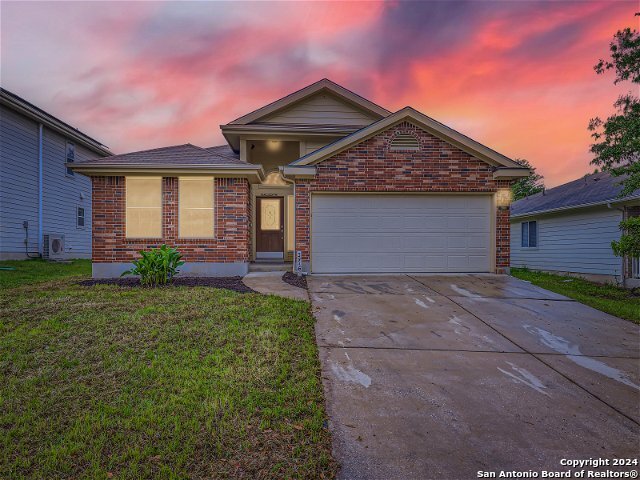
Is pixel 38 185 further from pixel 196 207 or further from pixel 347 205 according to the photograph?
pixel 347 205

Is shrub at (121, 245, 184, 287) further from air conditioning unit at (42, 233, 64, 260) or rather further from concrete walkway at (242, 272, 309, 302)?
air conditioning unit at (42, 233, 64, 260)

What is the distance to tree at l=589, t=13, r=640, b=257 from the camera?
988 centimetres

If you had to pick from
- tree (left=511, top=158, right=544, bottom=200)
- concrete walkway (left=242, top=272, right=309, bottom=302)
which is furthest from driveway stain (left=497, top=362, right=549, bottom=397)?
tree (left=511, top=158, right=544, bottom=200)

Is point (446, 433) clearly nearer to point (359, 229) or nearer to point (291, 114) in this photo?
point (359, 229)

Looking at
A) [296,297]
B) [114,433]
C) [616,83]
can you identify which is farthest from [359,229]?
[616,83]

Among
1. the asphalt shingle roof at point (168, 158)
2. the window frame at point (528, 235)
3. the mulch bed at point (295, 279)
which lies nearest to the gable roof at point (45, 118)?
the asphalt shingle roof at point (168, 158)

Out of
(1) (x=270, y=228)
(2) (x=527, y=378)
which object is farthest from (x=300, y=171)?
(2) (x=527, y=378)

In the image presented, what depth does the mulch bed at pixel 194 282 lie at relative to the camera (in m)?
7.77

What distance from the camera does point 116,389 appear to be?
10.5 ft

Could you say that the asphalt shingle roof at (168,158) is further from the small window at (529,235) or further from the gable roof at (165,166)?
the small window at (529,235)

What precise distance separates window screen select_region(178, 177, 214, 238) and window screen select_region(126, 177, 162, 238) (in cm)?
64

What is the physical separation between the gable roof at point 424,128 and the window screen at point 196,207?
278 centimetres

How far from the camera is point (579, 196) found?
13883mm

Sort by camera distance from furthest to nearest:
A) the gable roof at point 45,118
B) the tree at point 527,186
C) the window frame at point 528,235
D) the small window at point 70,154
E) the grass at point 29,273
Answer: the tree at point 527,186 < the small window at point 70,154 < the window frame at point 528,235 < the gable roof at point 45,118 < the grass at point 29,273
